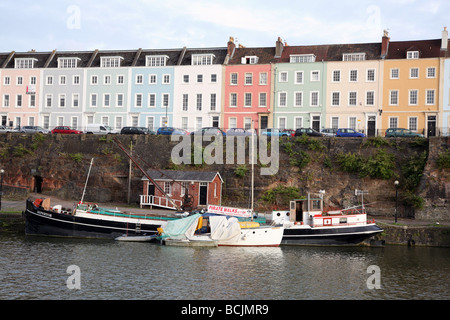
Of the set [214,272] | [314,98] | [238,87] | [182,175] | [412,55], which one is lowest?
[214,272]

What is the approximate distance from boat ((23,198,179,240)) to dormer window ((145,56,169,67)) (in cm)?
3146

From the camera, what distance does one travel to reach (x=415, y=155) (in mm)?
44219

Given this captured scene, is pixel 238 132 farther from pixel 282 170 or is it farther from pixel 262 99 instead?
pixel 262 99

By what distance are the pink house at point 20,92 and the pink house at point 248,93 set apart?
24657mm

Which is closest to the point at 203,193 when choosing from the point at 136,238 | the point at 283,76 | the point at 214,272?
the point at 136,238

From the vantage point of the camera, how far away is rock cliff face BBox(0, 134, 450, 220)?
140 ft

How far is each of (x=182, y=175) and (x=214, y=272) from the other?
1865cm

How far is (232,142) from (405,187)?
15.9m

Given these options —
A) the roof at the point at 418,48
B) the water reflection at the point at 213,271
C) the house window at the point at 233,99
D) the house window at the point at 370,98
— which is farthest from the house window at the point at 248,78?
the water reflection at the point at 213,271

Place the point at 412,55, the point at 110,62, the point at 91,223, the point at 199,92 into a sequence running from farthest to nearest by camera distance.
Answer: the point at 110,62 < the point at 199,92 < the point at 412,55 < the point at 91,223

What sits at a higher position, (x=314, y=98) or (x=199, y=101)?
(x=314, y=98)

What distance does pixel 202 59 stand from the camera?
62969mm

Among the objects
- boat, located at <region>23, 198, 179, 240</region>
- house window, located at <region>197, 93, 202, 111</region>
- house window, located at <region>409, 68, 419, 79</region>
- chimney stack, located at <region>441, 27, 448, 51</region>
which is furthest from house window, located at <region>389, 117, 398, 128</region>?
boat, located at <region>23, 198, 179, 240</region>
